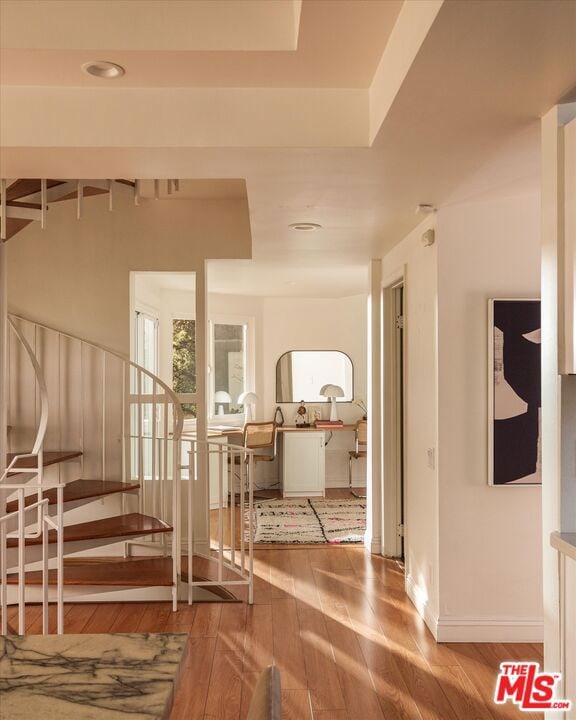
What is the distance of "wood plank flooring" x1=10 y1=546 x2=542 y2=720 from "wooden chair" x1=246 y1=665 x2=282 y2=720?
6.84 ft

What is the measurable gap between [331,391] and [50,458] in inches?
162

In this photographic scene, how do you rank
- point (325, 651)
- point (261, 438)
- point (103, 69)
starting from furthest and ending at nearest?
point (261, 438), point (325, 651), point (103, 69)

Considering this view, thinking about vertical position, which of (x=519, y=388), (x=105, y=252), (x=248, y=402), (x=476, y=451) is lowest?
(x=476, y=451)

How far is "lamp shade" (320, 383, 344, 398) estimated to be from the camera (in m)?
8.45

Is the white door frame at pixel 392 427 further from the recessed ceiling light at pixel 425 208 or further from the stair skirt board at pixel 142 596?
the recessed ceiling light at pixel 425 208

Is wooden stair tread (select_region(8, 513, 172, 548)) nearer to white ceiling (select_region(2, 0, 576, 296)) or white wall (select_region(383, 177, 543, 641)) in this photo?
white wall (select_region(383, 177, 543, 641))

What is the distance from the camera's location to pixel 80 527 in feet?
15.1

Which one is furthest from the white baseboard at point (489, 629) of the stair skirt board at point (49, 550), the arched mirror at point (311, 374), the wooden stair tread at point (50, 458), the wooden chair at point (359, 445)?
the arched mirror at point (311, 374)

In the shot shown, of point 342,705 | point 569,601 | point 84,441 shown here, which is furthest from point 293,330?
point 569,601

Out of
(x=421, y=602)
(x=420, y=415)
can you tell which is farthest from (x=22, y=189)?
(x=421, y=602)

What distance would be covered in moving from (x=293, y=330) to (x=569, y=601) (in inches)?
259
